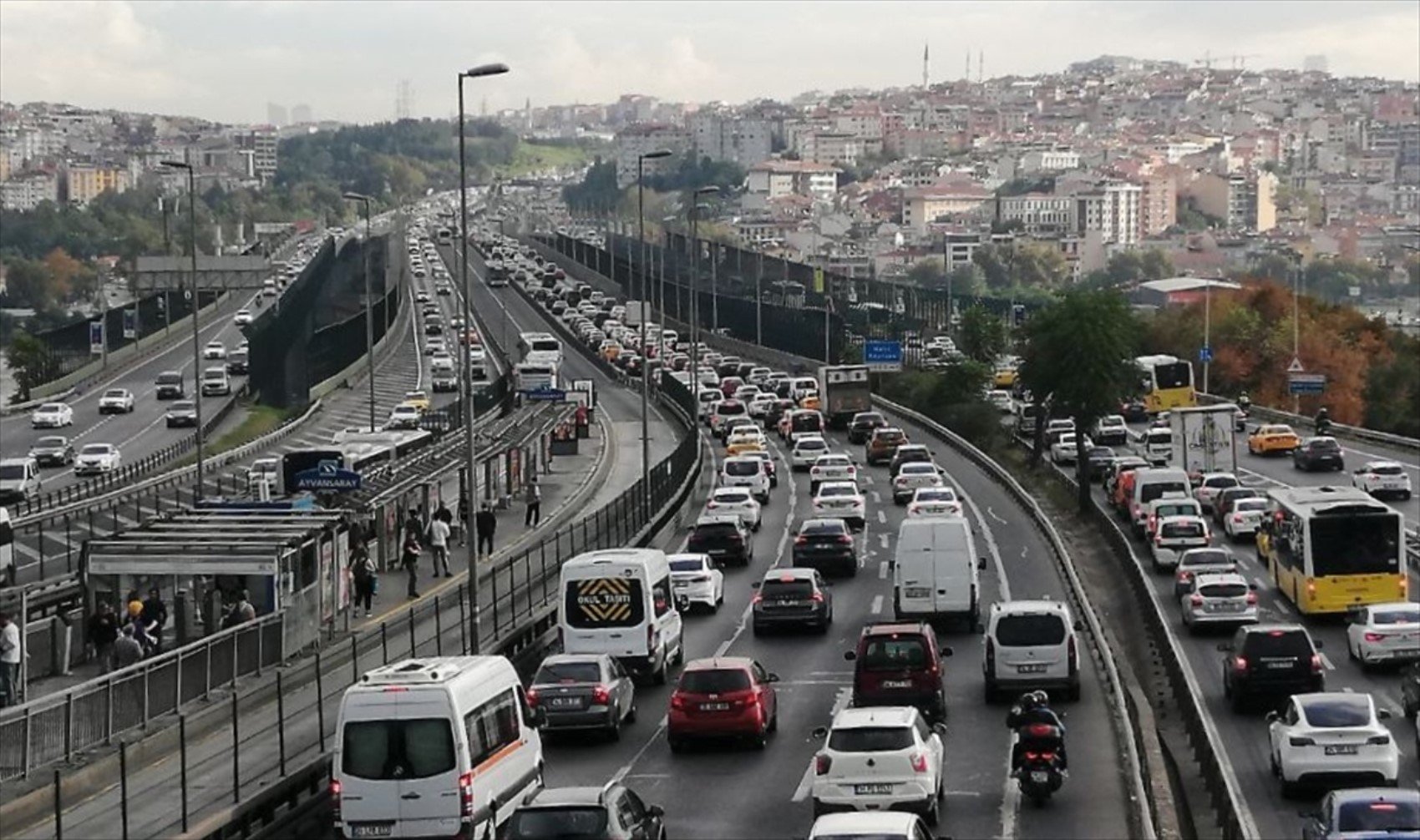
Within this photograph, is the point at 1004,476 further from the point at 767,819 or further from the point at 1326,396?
the point at 1326,396

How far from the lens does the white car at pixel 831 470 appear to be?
6462 centimetres

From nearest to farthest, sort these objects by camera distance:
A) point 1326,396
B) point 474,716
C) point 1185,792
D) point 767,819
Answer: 1. point 474,716
2. point 767,819
3. point 1185,792
4. point 1326,396

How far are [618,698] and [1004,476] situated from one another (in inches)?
1598

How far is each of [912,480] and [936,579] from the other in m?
25.0

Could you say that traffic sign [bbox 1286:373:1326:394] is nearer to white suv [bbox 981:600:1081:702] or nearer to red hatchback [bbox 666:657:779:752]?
white suv [bbox 981:600:1081:702]

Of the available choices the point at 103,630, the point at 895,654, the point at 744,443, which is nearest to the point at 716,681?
the point at 895,654

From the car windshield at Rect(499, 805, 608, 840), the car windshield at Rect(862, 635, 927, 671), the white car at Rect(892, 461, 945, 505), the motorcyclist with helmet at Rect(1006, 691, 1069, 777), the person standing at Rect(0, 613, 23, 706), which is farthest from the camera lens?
the white car at Rect(892, 461, 945, 505)

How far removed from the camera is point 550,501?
6556 centimetres

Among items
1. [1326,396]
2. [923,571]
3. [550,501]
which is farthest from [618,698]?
[1326,396]

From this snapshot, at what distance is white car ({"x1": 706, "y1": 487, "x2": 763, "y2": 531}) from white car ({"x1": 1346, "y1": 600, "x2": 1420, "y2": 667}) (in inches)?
823

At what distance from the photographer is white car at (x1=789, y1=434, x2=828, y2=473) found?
73.9 meters

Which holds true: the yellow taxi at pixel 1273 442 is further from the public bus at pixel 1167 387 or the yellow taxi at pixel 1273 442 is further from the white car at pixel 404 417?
the white car at pixel 404 417

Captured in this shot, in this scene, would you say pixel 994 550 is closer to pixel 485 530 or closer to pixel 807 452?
pixel 485 530

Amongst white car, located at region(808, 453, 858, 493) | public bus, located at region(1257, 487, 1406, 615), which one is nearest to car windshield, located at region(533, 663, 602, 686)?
public bus, located at region(1257, 487, 1406, 615)
